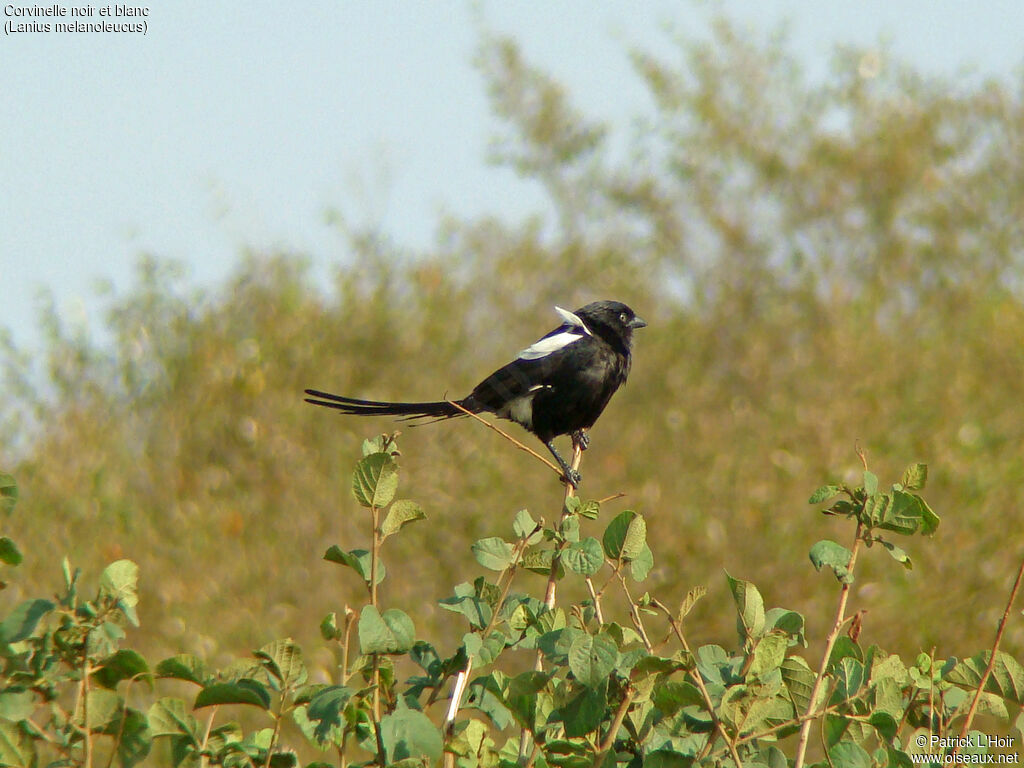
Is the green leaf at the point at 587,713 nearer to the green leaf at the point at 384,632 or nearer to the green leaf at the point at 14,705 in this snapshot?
the green leaf at the point at 384,632

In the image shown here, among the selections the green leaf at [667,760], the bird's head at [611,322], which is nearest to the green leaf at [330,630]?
the green leaf at [667,760]

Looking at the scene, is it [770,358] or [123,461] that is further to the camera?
[770,358]

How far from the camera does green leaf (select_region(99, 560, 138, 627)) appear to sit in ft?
5.30

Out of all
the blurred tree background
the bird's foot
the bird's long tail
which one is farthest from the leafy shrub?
the blurred tree background

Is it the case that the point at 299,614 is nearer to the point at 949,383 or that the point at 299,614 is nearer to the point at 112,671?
the point at 949,383

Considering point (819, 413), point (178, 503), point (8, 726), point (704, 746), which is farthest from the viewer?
point (178, 503)

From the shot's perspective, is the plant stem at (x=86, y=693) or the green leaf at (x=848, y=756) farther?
the green leaf at (x=848, y=756)

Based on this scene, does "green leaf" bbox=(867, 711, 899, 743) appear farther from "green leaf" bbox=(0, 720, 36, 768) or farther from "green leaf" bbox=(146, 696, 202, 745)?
"green leaf" bbox=(0, 720, 36, 768)

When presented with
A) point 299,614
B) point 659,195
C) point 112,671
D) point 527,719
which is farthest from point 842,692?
point 659,195

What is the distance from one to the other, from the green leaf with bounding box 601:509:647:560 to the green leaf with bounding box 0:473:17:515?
835 millimetres

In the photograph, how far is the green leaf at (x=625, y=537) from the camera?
1.80 metres

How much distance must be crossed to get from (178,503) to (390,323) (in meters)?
2.76

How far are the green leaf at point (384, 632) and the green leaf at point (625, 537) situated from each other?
36 cm

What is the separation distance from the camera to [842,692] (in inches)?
73.2
